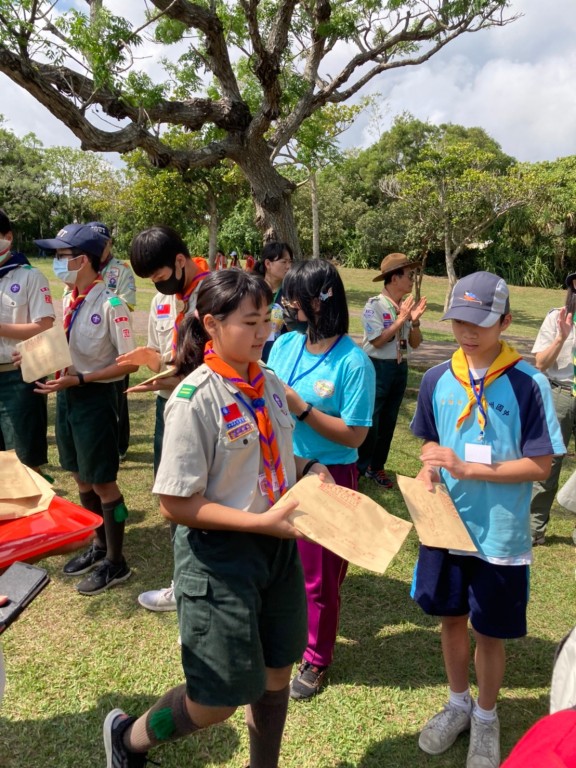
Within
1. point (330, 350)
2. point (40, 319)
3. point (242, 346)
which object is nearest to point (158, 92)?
point (40, 319)

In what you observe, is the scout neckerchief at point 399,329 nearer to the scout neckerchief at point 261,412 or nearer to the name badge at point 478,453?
the name badge at point 478,453

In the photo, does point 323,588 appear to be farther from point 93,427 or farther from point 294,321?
point 93,427

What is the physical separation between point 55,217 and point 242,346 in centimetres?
4689

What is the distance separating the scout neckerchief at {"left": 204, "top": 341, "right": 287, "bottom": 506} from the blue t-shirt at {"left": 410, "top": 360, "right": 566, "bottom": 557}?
748 millimetres

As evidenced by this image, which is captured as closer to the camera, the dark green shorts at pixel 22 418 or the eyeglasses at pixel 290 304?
the eyeglasses at pixel 290 304

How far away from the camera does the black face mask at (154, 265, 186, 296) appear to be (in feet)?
9.45

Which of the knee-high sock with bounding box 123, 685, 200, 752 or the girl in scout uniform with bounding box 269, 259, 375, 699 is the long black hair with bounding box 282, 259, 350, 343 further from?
the knee-high sock with bounding box 123, 685, 200, 752

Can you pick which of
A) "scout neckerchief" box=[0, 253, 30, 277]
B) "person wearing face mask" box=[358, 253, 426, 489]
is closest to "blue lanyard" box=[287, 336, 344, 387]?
"scout neckerchief" box=[0, 253, 30, 277]

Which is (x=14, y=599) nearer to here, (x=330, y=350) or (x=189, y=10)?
(x=330, y=350)

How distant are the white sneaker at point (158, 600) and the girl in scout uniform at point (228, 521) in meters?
1.39

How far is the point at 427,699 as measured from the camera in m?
2.67

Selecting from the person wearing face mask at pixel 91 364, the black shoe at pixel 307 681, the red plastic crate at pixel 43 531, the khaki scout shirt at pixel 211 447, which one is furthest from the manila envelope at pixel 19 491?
the black shoe at pixel 307 681

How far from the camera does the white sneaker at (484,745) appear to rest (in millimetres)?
2242

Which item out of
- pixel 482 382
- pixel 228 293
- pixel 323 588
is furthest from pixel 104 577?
pixel 482 382
